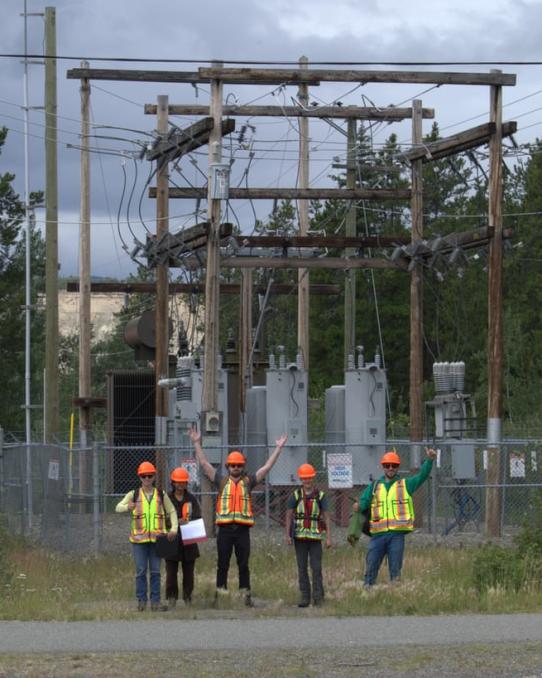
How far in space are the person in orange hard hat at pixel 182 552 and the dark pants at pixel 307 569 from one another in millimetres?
1179

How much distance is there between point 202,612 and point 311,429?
86.5ft

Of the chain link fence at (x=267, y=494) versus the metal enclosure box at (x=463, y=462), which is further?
the metal enclosure box at (x=463, y=462)

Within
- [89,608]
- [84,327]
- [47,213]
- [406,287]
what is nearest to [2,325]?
[406,287]

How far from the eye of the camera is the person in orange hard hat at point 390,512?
58.5 ft

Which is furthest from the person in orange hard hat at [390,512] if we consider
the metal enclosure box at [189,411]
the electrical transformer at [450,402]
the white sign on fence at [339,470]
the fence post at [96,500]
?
the metal enclosure box at [189,411]

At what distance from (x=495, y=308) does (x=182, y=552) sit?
8877mm

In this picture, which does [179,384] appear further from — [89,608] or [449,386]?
[89,608]

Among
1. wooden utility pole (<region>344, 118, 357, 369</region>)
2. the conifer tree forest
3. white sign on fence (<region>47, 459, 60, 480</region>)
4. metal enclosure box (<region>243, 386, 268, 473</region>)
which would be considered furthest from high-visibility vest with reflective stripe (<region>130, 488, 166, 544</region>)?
the conifer tree forest

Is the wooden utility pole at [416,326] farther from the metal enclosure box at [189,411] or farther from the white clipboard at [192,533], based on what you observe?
the white clipboard at [192,533]

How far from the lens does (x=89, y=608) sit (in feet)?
54.9

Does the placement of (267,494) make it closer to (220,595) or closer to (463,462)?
(463,462)

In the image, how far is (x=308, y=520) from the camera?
17.4 m

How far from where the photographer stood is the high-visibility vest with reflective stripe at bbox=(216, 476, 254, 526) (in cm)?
1756

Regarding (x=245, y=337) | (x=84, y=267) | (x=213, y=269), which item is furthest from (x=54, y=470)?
(x=84, y=267)
